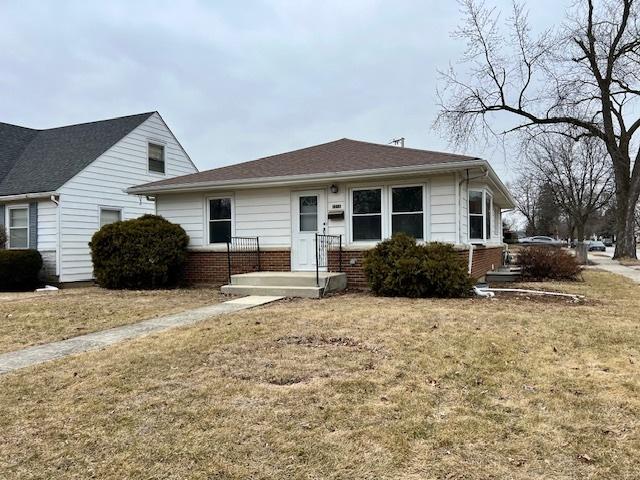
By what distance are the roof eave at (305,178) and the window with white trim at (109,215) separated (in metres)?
A: 3.11

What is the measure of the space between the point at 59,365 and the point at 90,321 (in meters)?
2.66

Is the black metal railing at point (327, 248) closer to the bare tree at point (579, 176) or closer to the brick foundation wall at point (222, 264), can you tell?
the brick foundation wall at point (222, 264)

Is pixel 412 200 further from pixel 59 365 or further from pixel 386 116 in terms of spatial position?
pixel 386 116

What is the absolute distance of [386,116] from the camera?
21.0 metres

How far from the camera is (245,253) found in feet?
39.8

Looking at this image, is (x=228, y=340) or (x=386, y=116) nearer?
(x=228, y=340)

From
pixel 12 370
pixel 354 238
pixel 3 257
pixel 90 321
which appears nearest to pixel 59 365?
pixel 12 370

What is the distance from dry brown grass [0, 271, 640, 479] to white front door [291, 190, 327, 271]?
17.7 ft

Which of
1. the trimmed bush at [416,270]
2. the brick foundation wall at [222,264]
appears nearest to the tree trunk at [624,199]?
the trimmed bush at [416,270]

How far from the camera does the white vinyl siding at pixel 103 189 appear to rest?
47.3 feet

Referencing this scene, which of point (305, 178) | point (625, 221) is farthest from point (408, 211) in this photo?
point (625, 221)

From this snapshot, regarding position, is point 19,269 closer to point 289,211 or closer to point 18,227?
point 18,227

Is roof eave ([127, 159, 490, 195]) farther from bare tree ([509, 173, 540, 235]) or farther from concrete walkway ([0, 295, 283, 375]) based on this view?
bare tree ([509, 173, 540, 235])

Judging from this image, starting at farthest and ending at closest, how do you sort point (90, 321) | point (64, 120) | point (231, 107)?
point (64, 120)
point (231, 107)
point (90, 321)
